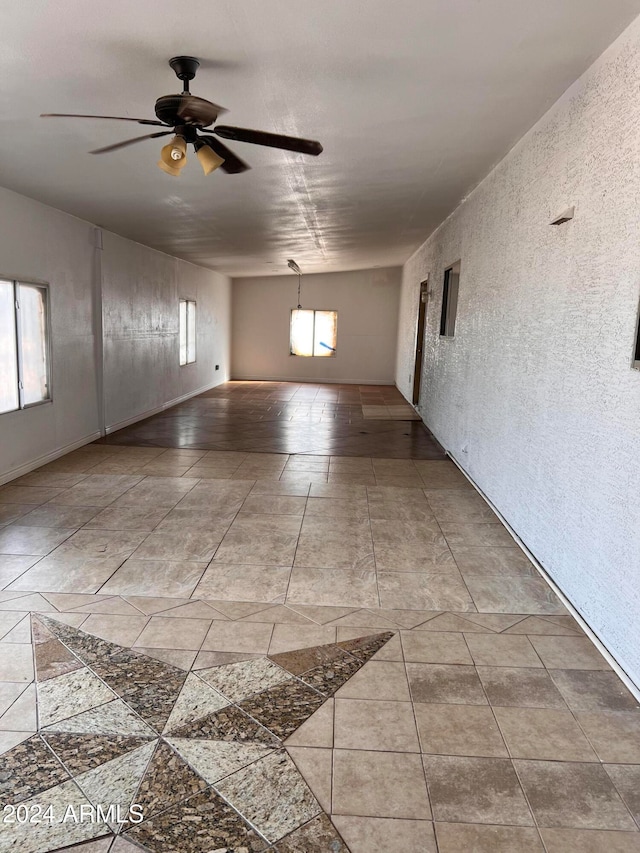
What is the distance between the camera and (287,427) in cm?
811

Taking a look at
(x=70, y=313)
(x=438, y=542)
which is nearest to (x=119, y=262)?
(x=70, y=313)

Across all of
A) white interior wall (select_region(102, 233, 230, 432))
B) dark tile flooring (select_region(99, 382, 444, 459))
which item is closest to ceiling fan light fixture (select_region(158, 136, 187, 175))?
dark tile flooring (select_region(99, 382, 444, 459))

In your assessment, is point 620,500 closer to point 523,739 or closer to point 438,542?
point 523,739

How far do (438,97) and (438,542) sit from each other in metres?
2.75

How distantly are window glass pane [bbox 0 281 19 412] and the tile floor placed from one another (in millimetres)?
1338

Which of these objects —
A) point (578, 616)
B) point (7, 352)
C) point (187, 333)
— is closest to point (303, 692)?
point (578, 616)

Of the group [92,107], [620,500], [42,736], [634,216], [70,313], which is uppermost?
[92,107]

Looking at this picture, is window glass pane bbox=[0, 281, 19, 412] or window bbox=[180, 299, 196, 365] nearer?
window glass pane bbox=[0, 281, 19, 412]

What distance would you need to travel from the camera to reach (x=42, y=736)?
6.81 ft

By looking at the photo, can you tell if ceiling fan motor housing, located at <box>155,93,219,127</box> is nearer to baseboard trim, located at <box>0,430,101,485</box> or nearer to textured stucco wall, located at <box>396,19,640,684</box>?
textured stucco wall, located at <box>396,19,640,684</box>

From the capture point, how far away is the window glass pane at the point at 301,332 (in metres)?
14.1

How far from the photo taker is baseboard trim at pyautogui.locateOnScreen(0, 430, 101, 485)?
16.8 feet

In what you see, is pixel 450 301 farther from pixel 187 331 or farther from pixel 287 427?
pixel 187 331

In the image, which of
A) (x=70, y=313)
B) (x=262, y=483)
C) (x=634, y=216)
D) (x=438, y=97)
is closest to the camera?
(x=634, y=216)
